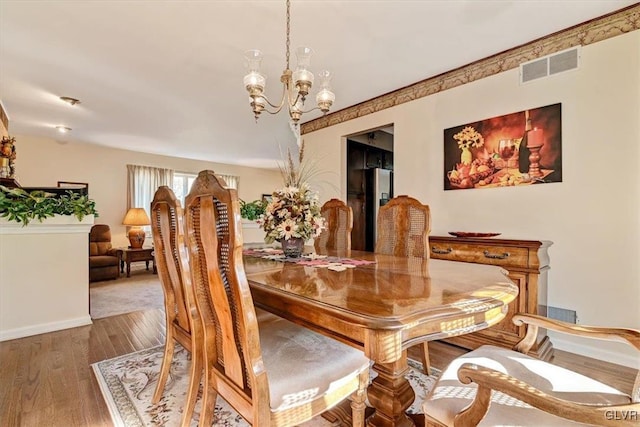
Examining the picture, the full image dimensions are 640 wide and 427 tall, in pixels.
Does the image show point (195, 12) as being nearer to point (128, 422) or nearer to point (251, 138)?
point (128, 422)

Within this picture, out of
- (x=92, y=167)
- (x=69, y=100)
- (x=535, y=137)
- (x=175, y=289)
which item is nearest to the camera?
(x=175, y=289)

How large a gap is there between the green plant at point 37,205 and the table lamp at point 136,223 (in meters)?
2.72

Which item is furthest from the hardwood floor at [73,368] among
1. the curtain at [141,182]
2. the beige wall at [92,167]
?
the curtain at [141,182]

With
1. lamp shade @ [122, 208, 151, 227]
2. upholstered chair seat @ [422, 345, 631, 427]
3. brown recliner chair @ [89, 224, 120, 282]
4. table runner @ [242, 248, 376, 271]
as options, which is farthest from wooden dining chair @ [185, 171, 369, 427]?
lamp shade @ [122, 208, 151, 227]

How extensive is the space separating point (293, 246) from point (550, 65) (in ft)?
8.44

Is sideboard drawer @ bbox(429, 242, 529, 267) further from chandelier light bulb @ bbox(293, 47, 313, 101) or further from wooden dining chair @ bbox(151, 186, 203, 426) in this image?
wooden dining chair @ bbox(151, 186, 203, 426)

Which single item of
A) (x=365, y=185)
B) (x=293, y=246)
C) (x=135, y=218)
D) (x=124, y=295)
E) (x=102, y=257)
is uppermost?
(x=365, y=185)

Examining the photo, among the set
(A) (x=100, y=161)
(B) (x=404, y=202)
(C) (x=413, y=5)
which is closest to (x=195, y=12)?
(C) (x=413, y=5)

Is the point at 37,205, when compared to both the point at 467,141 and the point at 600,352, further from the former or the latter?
the point at 600,352

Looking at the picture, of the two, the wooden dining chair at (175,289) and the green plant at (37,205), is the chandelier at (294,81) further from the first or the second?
the green plant at (37,205)

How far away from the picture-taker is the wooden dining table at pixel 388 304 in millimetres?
854

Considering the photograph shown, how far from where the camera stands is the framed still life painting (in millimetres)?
2479

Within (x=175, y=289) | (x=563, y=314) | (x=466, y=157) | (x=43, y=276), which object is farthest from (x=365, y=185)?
(x=43, y=276)

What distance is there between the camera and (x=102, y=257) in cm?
507
